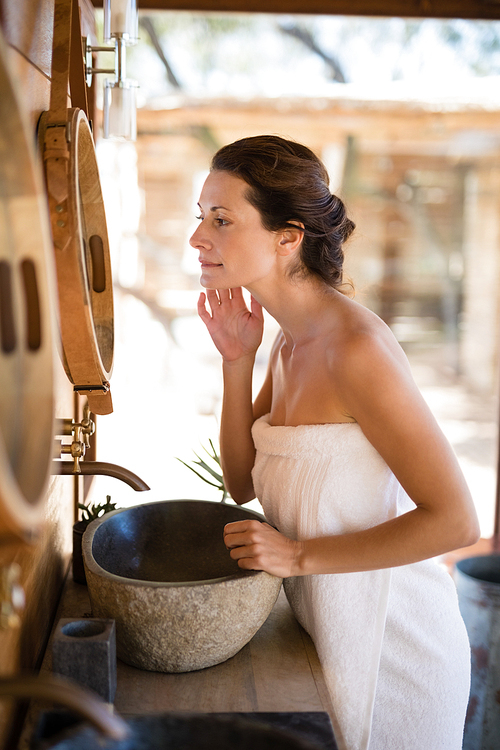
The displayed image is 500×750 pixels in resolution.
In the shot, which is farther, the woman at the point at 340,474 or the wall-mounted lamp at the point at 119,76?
the wall-mounted lamp at the point at 119,76

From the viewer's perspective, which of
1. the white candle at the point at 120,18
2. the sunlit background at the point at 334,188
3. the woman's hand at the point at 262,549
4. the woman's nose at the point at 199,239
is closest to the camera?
the woman's hand at the point at 262,549

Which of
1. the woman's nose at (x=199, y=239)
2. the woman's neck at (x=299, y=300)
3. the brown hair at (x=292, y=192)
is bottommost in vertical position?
the woman's neck at (x=299, y=300)

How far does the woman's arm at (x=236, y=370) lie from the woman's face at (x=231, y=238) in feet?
0.70

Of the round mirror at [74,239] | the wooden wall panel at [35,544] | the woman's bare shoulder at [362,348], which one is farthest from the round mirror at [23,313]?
the woman's bare shoulder at [362,348]

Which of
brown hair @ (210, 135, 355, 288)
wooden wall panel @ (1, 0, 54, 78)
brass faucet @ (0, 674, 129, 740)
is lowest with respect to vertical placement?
brass faucet @ (0, 674, 129, 740)

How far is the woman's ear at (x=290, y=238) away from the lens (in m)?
1.38

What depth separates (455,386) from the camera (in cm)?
605

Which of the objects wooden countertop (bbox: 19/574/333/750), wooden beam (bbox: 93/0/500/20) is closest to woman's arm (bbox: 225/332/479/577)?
wooden countertop (bbox: 19/574/333/750)

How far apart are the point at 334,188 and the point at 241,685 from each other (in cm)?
499

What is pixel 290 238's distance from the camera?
1.38 metres

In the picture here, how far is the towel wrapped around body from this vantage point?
1.17 meters

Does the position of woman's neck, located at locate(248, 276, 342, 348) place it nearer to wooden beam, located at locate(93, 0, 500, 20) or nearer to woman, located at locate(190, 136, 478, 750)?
woman, located at locate(190, 136, 478, 750)

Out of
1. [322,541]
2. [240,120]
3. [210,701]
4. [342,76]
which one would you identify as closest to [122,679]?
[210,701]

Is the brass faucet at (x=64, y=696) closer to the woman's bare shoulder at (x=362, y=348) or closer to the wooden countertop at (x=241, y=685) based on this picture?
the wooden countertop at (x=241, y=685)
